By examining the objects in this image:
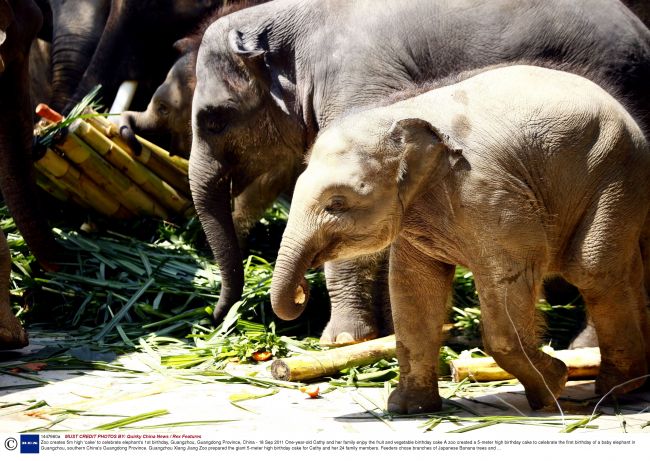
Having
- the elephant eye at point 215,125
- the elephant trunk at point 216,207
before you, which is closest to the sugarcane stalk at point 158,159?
the elephant trunk at point 216,207

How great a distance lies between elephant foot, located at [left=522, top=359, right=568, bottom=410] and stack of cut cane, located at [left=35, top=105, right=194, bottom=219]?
352 cm

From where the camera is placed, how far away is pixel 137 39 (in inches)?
330

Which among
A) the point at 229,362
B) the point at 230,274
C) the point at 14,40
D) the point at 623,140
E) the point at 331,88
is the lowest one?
the point at 229,362

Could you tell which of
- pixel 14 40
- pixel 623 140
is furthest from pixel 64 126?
pixel 623 140

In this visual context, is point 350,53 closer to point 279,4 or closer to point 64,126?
point 279,4

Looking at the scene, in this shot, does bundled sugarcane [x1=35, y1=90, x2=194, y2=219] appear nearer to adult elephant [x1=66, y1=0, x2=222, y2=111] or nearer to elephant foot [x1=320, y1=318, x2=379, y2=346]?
adult elephant [x1=66, y1=0, x2=222, y2=111]

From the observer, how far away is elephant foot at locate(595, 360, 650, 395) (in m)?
4.01

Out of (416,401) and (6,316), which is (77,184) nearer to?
(6,316)

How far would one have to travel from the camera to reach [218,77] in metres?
5.53

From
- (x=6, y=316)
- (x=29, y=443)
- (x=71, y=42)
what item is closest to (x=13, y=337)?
(x=6, y=316)

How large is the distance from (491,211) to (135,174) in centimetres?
362

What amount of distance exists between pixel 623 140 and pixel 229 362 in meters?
2.09

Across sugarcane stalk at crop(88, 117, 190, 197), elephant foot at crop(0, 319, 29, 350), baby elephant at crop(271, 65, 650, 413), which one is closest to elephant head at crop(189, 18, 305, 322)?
elephant foot at crop(0, 319, 29, 350)

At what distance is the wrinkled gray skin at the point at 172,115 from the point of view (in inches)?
269
